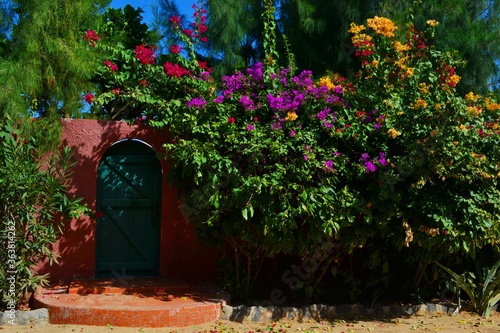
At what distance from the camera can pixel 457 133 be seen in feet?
19.8

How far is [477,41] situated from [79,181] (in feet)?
21.6

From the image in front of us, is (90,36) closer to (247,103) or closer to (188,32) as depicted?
(188,32)

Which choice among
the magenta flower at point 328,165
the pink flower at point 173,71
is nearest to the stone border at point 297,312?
the magenta flower at point 328,165

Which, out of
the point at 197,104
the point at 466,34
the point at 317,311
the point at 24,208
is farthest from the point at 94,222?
the point at 466,34

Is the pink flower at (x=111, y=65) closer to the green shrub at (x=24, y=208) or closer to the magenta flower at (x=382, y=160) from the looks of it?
the green shrub at (x=24, y=208)

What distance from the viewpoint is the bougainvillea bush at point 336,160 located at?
617 cm

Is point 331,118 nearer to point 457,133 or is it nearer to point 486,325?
point 457,133

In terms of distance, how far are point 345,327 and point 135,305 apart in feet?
7.29

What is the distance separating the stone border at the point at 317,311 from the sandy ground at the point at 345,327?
4.0 inches

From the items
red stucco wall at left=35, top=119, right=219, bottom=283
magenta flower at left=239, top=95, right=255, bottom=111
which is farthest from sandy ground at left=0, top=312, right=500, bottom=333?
magenta flower at left=239, top=95, right=255, bottom=111

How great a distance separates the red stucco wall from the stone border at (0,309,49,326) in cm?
91

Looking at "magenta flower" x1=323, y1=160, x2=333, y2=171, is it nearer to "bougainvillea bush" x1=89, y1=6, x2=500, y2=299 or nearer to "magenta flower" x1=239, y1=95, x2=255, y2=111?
"bougainvillea bush" x1=89, y1=6, x2=500, y2=299

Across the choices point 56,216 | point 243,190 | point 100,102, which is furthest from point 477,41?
point 56,216

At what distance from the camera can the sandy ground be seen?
588 centimetres
